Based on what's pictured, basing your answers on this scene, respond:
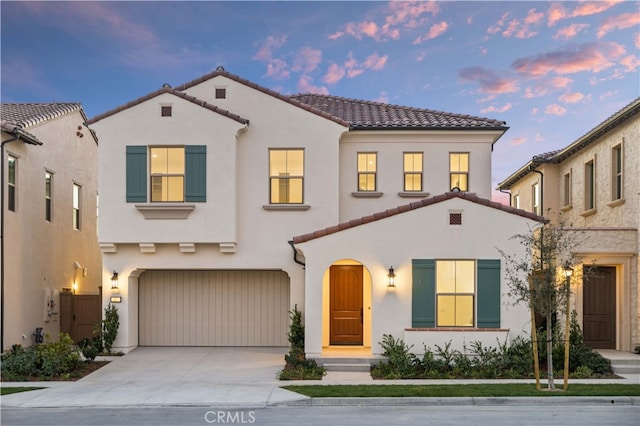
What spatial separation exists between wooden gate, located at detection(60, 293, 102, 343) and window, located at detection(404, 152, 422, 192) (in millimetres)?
9931

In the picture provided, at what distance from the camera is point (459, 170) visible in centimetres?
1672

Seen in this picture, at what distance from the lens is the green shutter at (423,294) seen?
13.5 meters

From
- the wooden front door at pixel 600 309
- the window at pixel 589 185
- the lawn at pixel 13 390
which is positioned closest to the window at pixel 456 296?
the wooden front door at pixel 600 309

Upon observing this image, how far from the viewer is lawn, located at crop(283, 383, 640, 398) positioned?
10.6 meters

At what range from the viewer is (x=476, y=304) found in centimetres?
1349

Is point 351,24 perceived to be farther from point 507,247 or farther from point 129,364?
point 129,364

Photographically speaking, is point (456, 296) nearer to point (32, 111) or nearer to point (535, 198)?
point (535, 198)

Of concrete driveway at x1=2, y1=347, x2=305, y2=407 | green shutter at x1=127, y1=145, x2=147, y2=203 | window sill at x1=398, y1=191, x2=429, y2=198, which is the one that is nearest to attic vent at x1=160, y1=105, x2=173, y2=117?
green shutter at x1=127, y1=145, x2=147, y2=203

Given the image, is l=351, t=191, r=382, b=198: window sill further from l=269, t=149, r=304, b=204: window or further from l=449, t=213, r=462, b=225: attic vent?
l=449, t=213, r=462, b=225: attic vent

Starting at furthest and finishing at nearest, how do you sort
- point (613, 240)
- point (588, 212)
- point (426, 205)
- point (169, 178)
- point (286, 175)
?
point (588, 212), point (286, 175), point (169, 178), point (613, 240), point (426, 205)

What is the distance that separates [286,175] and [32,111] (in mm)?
8588

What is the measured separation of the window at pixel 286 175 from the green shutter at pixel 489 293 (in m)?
5.31

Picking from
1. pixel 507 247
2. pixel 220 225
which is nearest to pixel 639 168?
pixel 507 247

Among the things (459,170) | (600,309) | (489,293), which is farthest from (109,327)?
(600,309)
